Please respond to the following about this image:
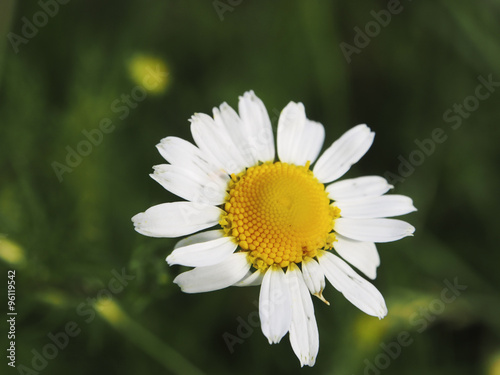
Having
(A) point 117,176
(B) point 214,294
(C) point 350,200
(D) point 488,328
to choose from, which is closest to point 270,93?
(A) point 117,176

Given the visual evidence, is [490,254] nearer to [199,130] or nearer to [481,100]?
[481,100]

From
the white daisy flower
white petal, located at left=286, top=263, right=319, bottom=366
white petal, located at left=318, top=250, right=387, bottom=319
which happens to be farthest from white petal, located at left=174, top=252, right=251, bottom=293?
white petal, located at left=318, top=250, right=387, bottom=319

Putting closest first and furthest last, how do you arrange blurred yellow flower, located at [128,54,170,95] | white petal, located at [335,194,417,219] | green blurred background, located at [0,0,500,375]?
white petal, located at [335,194,417,219] → green blurred background, located at [0,0,500,375] → blurred yellow flower, located at [128,54,170,95]

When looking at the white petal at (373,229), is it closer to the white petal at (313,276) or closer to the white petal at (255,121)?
the white petal at (313,276)

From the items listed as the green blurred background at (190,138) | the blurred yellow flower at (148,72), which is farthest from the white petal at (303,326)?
the blurred yellow flower at (148,72)

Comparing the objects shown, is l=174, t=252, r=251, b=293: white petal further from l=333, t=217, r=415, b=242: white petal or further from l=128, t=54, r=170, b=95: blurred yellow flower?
l=128, t=54, r=170, b=95: blurred yellow flower
